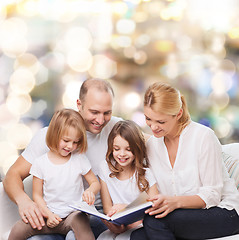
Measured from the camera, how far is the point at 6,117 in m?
2.50

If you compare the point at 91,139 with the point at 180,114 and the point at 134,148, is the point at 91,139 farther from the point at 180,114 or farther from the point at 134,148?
the point at 180,114

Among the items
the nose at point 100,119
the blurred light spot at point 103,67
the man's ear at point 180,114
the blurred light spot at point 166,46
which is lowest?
the man's ear at point 180,114

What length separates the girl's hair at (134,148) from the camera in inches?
61.5

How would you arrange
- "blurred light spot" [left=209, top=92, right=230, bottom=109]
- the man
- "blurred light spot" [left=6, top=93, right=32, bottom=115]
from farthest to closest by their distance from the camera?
1. "blurred light spot" [left=209, top=92, right=230, bottom=109]
2. "blurred light spot" [left=6, top=93, right=32, bottom=115]
3. the man

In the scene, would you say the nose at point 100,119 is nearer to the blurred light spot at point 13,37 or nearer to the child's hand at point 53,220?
the child's hand at point 53,220

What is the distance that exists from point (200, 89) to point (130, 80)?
18.1 inches

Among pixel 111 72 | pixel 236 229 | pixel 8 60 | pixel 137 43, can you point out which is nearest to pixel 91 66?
pixel 111 72

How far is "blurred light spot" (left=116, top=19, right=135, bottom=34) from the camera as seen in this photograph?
271 cm

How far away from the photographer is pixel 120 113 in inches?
105

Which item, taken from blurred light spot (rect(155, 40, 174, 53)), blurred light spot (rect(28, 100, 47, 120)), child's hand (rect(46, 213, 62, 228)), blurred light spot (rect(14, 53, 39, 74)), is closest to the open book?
child's hand (rect(46, 213, 62, 228))

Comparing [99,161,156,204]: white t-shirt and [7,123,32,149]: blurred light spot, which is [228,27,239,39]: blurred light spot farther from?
[99,161,156,204]: white t-shirt

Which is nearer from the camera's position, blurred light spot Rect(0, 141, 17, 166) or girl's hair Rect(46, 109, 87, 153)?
girl's hair Rect(46, 109, 87, 153)

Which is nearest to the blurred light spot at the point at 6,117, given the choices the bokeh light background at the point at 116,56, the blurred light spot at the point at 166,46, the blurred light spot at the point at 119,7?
the bokeh light background at the point at 116,56

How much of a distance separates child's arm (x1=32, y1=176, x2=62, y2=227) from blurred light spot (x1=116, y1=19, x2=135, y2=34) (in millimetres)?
1406
